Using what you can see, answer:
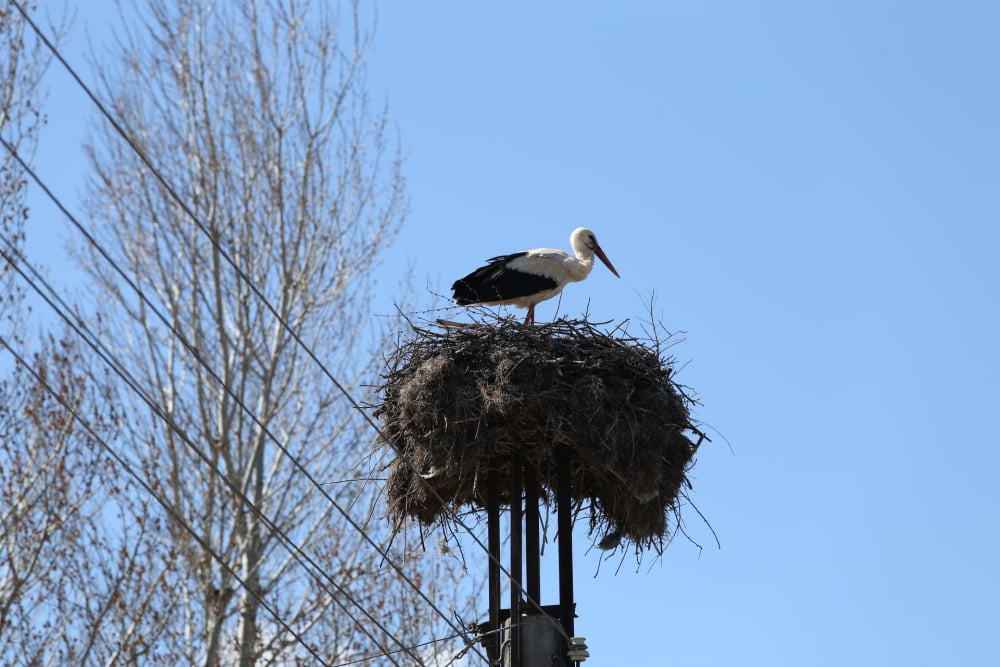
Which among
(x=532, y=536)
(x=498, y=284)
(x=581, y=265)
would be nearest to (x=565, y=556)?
(x=532, y=536)

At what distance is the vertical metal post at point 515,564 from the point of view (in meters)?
8.30

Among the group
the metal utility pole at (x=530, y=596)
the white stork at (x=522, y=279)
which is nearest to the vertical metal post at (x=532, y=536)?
the metal utility pole at (x=530, y=596)

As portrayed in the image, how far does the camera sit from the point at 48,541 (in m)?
14.8

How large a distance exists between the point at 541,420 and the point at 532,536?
0.63 meters

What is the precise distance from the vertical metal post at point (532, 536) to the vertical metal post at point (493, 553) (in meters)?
0.18

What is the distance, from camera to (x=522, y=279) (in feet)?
37.9

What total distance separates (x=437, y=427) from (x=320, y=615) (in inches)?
285

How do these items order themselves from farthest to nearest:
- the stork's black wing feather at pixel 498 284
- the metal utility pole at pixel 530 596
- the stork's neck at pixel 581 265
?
the stork's neck at pixel 581 265
the stork's black wing feather at pixel 498 284
the metal utility pole at pixel 530 596

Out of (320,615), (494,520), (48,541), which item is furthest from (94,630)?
(494,520)

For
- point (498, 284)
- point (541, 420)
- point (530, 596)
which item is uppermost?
point (498, 284)

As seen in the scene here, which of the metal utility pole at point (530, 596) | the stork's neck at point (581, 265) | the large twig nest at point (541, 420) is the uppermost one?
the stork's neck at point (581, 265)

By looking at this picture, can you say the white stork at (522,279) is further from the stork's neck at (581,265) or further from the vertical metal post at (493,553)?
the vertical metal post at (493,553)

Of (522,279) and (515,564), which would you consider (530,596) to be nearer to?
(515,564)

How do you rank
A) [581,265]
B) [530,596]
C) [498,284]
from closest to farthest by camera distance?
[530,596] < [498,284] < [581,265]
